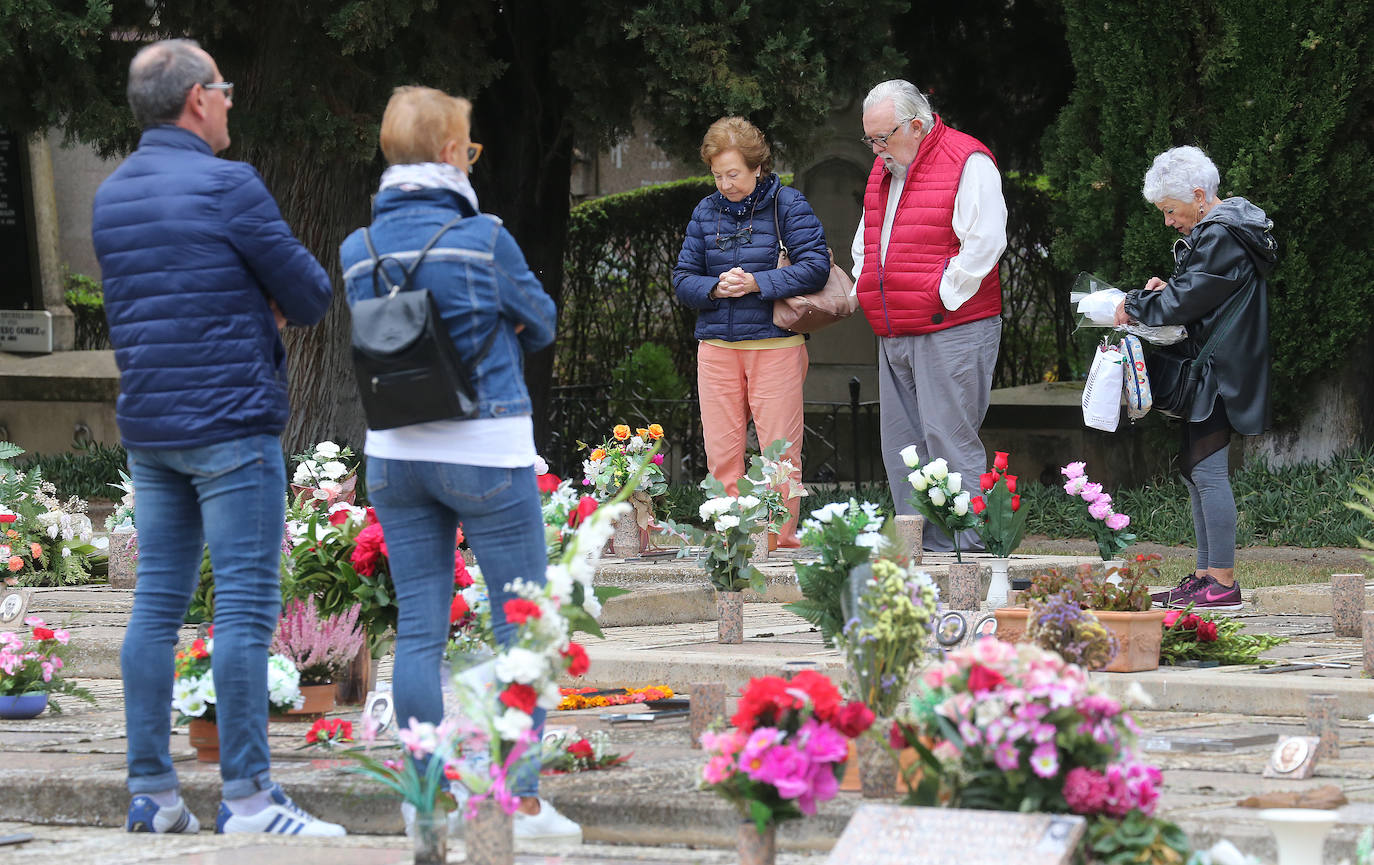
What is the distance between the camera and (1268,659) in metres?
5.89

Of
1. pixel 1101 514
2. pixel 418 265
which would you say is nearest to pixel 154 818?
pixel 418 265

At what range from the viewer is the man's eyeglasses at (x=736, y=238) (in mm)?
8242

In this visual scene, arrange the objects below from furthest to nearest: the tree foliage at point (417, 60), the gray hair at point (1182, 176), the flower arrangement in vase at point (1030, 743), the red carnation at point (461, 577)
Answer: the tree foliage at point (417, 60), the gray hair at point (1182, 176), the red carnation at point (461, 577), the flower arrangement in vase at point (1030, 743)

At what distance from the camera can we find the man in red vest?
24.8 ft

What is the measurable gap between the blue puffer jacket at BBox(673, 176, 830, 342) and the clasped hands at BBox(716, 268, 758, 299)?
4cm

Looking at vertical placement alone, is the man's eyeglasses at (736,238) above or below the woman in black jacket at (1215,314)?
above

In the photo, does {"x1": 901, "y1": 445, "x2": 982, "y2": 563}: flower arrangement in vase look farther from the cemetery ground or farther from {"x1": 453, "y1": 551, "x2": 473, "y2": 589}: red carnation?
{"x1": 453, "y1": 551, "x2": 473, "y2": 589}: red carnation

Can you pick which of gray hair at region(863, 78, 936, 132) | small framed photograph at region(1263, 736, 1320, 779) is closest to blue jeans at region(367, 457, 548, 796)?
small framed photograph at region(1263, 736, 1320, 779)

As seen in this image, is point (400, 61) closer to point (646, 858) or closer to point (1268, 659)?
point (1268, 659)

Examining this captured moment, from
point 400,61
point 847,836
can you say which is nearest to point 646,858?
point 847,836

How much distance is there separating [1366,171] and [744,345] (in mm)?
4515

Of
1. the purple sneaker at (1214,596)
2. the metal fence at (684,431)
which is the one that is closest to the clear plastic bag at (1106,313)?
the purple sneaker at (1214,596)

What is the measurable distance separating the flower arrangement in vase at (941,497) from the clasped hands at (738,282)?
1832 millimetres

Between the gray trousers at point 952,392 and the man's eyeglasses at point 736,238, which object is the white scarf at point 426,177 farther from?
the man's eyeglasses at point 736,238
